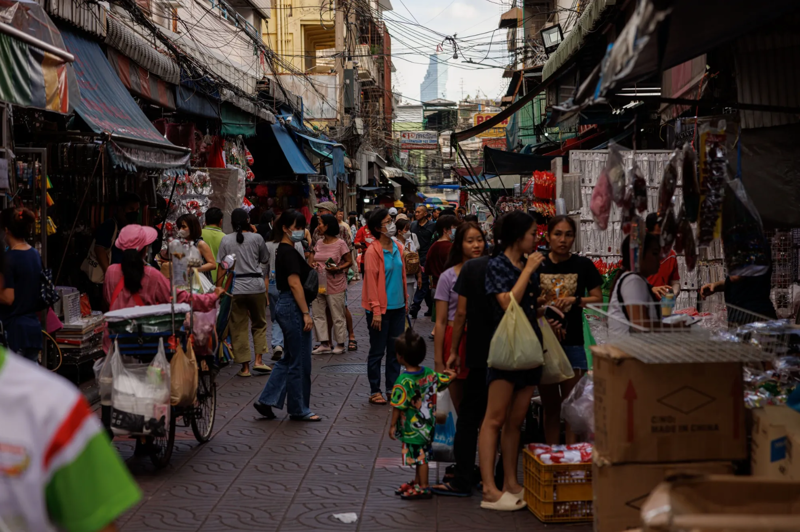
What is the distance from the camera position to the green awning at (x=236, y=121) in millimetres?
16656

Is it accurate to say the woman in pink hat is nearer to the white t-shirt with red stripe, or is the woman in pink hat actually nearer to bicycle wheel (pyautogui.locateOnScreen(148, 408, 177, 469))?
bicycle wheel (pyautogui.locateOnScreen(148, 408, 177, 469))

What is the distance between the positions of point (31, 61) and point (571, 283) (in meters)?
4.72

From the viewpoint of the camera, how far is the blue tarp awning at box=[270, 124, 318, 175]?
2053 cm

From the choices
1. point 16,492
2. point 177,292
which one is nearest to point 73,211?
point 177,292

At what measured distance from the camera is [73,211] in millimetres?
11164

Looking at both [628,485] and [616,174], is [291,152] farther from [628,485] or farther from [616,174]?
[628,485]

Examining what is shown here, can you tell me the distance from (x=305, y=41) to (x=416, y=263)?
2862cm

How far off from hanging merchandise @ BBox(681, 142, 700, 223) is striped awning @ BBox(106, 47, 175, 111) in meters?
8.64

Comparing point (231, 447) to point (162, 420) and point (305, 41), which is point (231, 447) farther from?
point (305, 41)

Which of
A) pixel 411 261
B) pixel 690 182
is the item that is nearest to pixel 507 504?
pixel 690 182

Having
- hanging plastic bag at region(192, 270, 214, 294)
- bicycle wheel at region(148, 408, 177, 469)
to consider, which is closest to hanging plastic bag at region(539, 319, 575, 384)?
bicycle wheel at region(148, 408, 177, 469)

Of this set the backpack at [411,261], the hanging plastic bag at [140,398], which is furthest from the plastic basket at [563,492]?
the backpack at [411,261]

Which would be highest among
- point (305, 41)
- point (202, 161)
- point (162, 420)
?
point (305, 41)

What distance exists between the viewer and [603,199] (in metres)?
5.52
